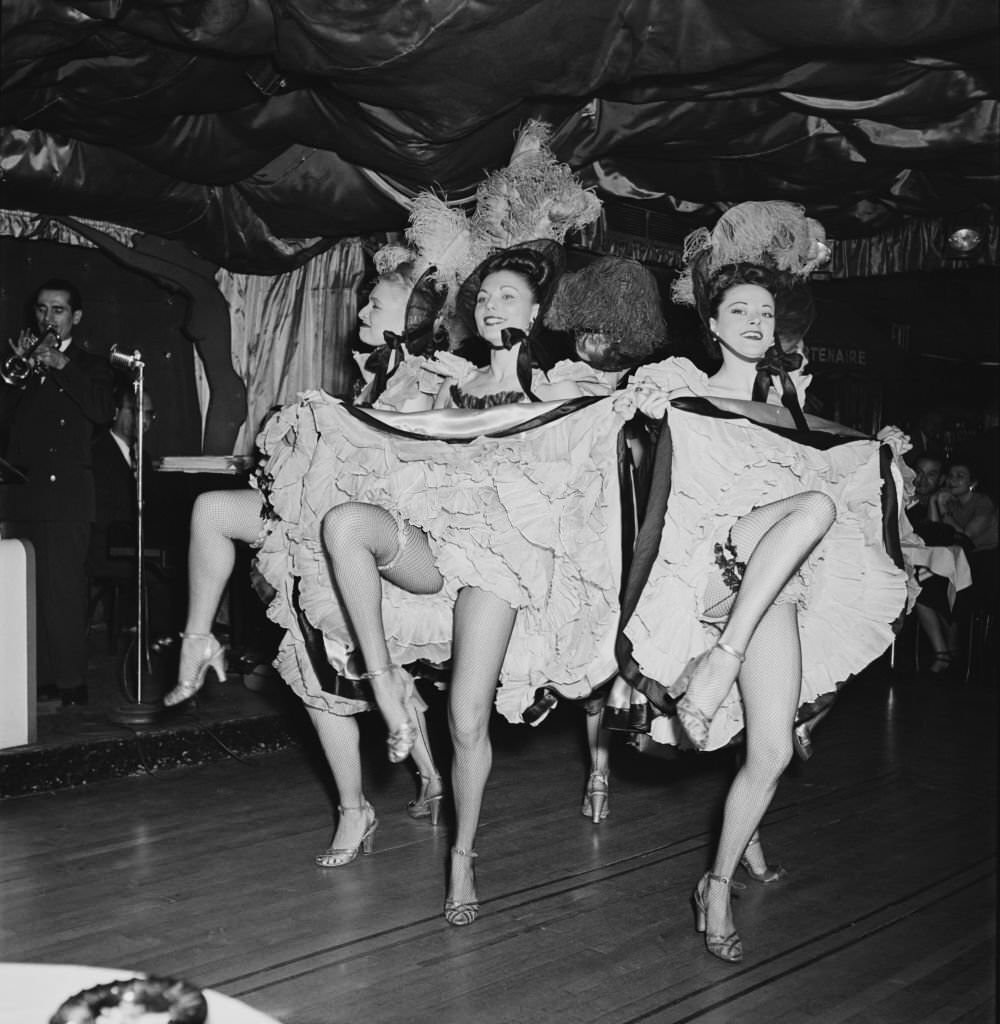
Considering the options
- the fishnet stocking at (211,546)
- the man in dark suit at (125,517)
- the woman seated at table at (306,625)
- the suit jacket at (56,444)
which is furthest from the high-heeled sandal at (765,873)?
the man in dark suit at (125,517)

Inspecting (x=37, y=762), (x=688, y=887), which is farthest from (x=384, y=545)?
(x=37, y=762)

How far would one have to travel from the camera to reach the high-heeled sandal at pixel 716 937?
321 cm

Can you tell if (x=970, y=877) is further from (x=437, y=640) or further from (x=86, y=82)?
(x=86, y=82)

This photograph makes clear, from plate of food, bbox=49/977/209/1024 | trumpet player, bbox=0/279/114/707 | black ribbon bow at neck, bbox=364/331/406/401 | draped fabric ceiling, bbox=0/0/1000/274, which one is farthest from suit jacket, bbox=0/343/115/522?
plate of food, bbox=49/977/209/1024

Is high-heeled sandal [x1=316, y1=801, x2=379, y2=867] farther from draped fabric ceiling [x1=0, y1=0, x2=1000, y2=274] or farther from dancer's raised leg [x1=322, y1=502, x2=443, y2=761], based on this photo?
draped fabric ceiling [x1=0, y1=0, x2=1000, y2=274]

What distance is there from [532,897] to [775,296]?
199cm

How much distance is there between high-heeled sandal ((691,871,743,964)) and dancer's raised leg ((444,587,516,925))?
650 mm

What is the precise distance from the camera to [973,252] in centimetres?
686

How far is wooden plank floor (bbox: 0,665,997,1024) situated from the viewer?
299 centimetres

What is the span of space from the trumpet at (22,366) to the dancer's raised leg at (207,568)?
2.38 m

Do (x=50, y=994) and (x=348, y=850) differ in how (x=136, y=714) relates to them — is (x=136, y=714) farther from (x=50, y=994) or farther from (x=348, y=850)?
(x=50, y=994)

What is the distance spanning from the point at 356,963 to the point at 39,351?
146 inches

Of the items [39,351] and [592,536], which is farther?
[39,351]

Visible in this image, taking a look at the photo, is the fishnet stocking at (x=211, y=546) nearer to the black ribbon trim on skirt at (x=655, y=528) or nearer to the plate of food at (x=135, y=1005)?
the black ribbon trim on skirt at (x=655, y=528)
